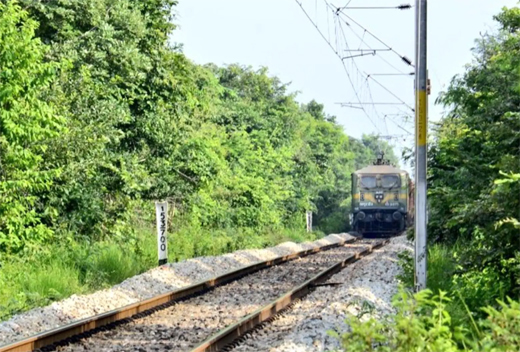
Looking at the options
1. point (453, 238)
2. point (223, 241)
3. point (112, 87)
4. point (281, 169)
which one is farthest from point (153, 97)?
point (281, 169)

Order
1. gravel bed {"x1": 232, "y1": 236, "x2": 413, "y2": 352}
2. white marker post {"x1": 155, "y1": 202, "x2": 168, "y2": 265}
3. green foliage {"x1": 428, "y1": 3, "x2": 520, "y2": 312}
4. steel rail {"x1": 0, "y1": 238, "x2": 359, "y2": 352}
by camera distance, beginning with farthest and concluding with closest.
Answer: white marker post {"x1": 155, "y1": 202, "x2": 168, "y2": 265}
steel rail {"x1": 0, "y1": 238, "x2": 359, "y2": 352}
gravel bed {"x1": 232, "y1": 236, "x2": 413, "y2": 352}
green foliage {"x1": 428, "y1": 3, "x2": 520, "y2": 312}

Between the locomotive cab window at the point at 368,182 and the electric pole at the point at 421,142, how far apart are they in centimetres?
3006

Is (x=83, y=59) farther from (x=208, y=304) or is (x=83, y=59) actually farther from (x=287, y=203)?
(x=287, y=203)

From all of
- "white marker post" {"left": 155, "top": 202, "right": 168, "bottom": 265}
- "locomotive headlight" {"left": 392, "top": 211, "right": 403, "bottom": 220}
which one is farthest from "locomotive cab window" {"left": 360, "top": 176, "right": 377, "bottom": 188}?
"white marker post" {"left": 155, "top": 202, "right": 168, "bottom": 265}

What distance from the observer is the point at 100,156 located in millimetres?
19000

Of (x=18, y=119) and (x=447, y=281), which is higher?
(x=18, y=119)

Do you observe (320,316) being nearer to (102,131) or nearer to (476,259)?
(476,259)

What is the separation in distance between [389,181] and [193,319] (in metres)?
30.7

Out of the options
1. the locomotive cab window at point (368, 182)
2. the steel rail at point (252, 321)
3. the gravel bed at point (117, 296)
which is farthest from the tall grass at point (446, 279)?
the locomotive cab window at point (368, 182)

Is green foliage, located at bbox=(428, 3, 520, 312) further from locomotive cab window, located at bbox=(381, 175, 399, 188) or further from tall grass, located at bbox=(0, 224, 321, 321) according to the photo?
locomotive cab window, located at bbox=(381, 175, 399, 188)

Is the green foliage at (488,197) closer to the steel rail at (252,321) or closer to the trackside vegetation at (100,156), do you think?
the steel rail at (252,321)

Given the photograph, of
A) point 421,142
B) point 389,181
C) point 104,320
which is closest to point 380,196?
point 389,181

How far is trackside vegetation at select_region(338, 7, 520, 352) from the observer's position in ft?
18.2

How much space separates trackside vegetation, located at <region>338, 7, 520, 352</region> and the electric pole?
0.34m
